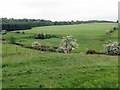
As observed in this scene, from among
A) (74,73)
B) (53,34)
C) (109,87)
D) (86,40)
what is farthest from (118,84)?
(53,34)

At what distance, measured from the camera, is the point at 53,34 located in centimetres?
17838

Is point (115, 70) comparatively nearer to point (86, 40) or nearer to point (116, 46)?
point (116, 46)

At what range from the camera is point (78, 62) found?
41.4 meters

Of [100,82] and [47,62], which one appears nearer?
[100,82]

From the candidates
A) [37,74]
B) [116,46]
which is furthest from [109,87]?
[116,46]

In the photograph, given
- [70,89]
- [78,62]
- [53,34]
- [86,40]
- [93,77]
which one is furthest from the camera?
[53,34]

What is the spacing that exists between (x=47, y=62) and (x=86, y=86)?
49.1 ft

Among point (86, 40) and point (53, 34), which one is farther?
point (53, 34)

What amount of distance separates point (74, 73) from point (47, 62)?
405 inches

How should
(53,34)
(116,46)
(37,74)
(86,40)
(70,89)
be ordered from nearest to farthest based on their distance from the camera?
(70,89), (37,74), (116,46), (86,40), (53,34)

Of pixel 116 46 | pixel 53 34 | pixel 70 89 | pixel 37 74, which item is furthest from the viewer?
pixel 53 34

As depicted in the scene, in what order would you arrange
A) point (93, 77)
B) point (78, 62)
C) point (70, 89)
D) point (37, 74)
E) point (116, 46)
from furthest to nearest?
point (116, 46) → point (78, 62) → point (37, 74) → point (93, 77) → point (70, 89)

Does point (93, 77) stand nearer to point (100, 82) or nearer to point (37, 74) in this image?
point (100, 82)

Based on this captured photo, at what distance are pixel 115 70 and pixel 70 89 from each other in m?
8.62
